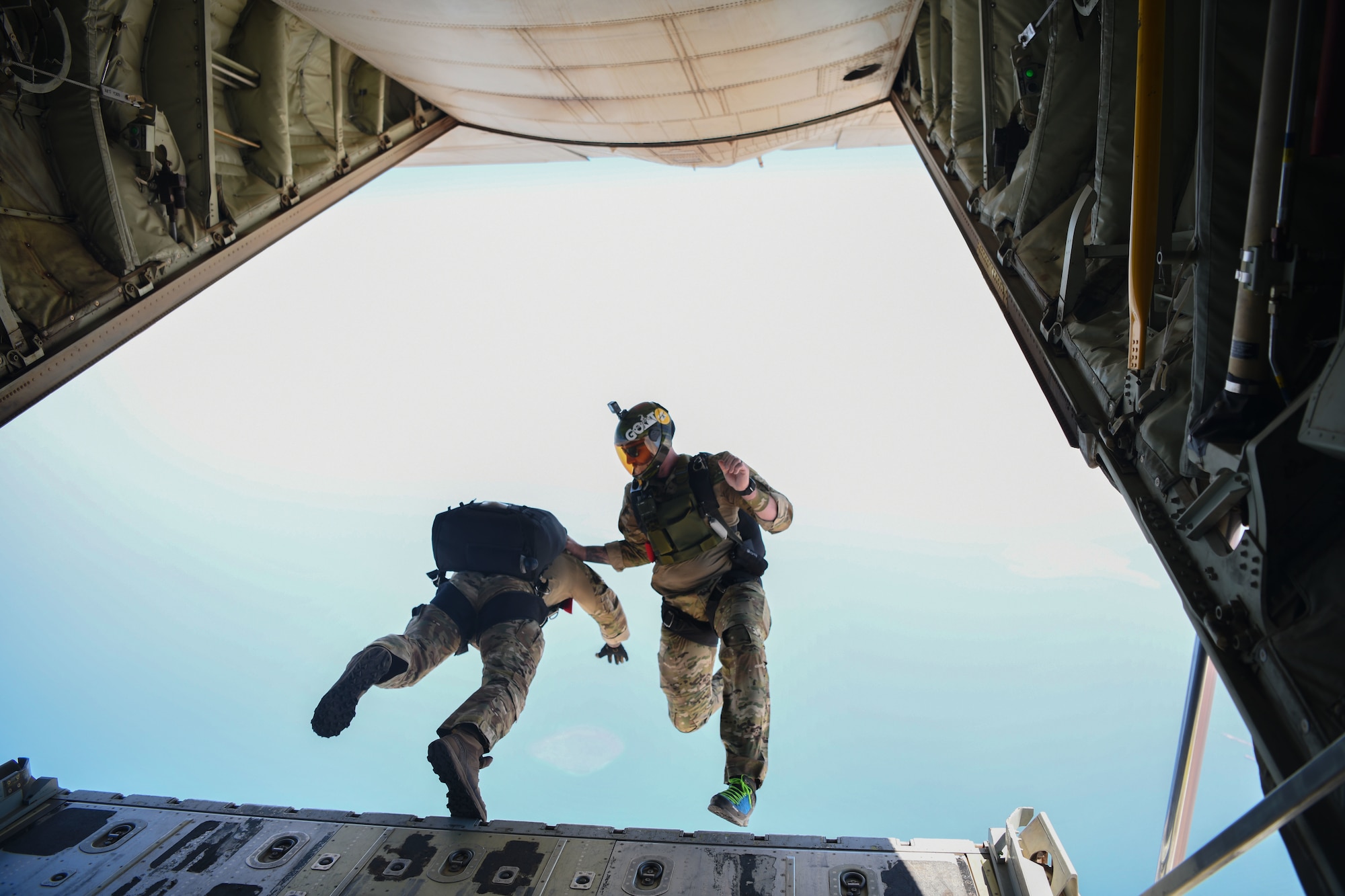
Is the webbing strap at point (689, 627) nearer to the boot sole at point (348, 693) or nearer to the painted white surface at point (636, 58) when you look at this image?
the boot sole at point (348, 693)

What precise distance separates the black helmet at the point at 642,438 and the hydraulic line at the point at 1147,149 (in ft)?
11.2

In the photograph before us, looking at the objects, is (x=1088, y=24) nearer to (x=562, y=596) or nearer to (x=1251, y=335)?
(x=1251, y=335)

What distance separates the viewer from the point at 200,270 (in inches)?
186

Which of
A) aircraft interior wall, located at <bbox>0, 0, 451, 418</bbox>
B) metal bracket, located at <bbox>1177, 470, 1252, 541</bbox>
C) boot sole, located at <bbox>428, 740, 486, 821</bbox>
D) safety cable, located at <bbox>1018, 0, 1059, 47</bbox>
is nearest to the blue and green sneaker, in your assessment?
boot sole, located at <bbox>428, 740, 486, 821</bbox>

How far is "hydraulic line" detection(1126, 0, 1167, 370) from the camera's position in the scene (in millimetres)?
2030

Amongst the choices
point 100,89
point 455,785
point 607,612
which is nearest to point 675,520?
point 607,612

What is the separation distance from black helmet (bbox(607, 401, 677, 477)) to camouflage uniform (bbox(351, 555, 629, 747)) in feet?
3.07

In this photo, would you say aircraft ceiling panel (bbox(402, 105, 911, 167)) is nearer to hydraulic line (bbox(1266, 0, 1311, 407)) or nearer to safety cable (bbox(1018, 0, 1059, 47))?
safety cable (bbox(1018, 0, 1059, 47))

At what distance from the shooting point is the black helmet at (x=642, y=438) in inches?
204

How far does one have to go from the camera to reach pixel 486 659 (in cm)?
451

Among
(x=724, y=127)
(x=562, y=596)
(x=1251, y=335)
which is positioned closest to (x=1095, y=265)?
(x=1251, y=335)

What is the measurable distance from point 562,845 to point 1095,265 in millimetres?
3482

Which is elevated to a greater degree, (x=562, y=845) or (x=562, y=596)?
(x=562, y=596)

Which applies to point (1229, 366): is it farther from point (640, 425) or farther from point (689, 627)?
point (689, 627)
